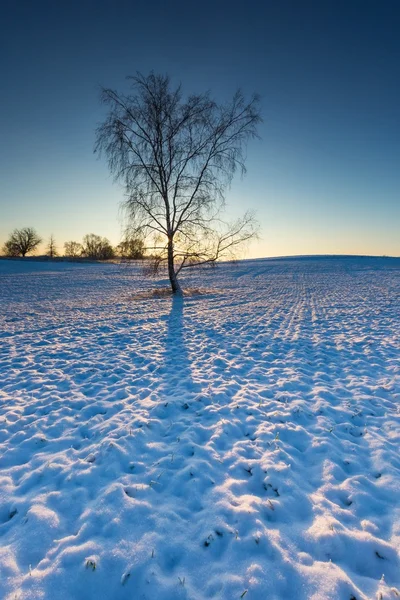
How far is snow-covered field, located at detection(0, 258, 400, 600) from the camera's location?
2.80 m

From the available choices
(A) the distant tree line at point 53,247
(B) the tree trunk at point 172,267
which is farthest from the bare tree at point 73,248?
(B) the tree trunk at point 172,267

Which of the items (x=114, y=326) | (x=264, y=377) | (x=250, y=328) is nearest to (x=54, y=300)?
(x=114, y=326)

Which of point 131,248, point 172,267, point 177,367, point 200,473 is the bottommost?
point 200,473

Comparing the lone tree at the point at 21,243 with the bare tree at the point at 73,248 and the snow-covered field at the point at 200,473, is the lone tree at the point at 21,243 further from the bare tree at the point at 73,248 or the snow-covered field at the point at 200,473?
the snow-covered field at the point at 200,473

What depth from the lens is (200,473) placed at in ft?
13.5

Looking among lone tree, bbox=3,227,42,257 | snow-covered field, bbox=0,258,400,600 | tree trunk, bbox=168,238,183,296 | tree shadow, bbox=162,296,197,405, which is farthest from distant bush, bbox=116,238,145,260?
lone tree, bbox=3,227,42,257

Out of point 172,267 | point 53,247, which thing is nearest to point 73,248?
point 53,247

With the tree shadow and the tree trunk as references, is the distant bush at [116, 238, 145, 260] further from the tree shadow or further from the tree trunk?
the tree shadow

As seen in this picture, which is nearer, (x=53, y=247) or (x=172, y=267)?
(x=172, y=267)

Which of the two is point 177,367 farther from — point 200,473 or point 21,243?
point 21,243

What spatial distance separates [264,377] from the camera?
7.36 metres

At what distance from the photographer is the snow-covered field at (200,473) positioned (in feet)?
9.20

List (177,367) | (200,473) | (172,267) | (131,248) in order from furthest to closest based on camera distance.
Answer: (172,267) → (131,248) → (177,367) → (200,473)

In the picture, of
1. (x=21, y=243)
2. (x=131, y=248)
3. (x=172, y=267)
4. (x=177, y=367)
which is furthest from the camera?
(x=21, y=243)
